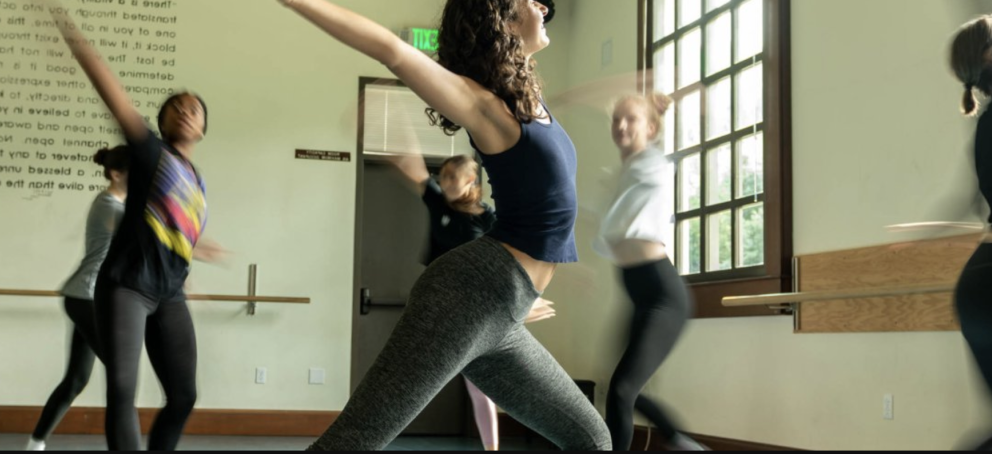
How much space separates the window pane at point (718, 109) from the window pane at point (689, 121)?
0.13 m

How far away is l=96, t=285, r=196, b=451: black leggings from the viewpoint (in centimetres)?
237

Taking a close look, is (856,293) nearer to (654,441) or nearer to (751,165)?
(751,165)

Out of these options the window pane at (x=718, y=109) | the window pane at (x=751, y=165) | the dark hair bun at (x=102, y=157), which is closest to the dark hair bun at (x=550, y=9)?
the window pane at (x=718, y=109)

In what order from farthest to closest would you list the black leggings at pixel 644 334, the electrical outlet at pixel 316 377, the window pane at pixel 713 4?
the electrical outlet at pixel 316 377 < the window pane at pixel 713 4 < the black leggings at pixel 644 334

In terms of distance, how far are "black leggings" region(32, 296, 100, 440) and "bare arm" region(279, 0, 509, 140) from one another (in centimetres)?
231

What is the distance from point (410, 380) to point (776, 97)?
341 centimetres

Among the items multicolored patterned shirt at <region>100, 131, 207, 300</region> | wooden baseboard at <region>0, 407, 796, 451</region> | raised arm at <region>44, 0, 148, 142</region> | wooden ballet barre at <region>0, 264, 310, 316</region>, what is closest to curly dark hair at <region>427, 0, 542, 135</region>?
raised arm at <region>44, 0, 148, 142</region>

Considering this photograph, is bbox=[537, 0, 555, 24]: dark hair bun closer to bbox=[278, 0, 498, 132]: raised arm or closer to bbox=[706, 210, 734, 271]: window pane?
bbox=[706, 210, 734, 271]: window pane

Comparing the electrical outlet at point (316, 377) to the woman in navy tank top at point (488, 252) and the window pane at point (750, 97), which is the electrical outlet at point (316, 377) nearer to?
the window pane at point (750, 97)

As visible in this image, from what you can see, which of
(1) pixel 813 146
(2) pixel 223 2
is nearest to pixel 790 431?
(1) pixel 813 146

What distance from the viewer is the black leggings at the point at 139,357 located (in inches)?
93.4

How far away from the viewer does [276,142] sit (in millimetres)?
6766

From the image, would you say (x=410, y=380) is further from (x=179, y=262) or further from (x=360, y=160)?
(x=360, y=160)

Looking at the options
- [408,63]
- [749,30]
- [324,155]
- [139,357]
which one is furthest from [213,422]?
[408,63]
